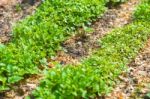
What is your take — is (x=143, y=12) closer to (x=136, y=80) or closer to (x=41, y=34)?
(x=136, y=80)

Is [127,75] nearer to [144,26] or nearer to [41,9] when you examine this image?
[144,26]

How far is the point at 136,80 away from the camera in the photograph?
7.18m

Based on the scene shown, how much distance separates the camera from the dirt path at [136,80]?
6.86 metres

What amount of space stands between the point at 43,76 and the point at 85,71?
1013 millimetres

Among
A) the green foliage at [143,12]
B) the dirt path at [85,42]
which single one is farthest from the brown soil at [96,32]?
the green foliage at [143,12]

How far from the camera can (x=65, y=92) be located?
6.55 meters

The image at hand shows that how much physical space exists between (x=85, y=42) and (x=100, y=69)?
143cm

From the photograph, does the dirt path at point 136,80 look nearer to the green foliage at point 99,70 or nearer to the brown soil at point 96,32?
the green foliage at point 99,70

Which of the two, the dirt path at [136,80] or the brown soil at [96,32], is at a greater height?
the brown soil at [96,32]

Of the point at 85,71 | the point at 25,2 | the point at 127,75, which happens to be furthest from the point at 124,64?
the point at 25,2

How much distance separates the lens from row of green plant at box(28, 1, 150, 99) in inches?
259

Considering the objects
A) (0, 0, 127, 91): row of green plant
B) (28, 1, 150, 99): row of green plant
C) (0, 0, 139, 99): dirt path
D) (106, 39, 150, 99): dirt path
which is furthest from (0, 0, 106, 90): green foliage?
(106, 39, 150, 99): dirt path

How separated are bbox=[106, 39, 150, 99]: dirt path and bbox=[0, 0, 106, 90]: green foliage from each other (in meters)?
1.63

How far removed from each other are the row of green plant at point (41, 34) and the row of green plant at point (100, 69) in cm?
59
